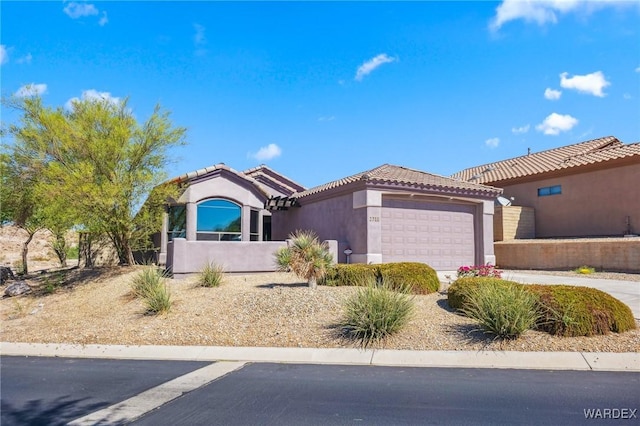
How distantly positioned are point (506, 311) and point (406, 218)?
10.6 m

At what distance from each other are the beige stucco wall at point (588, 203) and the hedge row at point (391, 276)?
14003 millimetres

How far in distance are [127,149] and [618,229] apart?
2148 cm

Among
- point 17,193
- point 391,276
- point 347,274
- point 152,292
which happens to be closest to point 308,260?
point 347,274

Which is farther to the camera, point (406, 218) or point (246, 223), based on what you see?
point (246, 223)

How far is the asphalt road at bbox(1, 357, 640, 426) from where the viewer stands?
5.31m

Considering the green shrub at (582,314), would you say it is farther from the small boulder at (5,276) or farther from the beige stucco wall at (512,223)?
the small boulder at (5,276)

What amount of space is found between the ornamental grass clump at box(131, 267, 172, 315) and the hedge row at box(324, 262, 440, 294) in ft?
14.1

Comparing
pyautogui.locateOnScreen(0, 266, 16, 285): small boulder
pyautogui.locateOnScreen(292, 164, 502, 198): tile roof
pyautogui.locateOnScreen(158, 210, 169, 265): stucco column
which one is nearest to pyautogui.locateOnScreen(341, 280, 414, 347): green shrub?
pyautogui.locateOnScreen(292, 164, 502, 198): tile roof

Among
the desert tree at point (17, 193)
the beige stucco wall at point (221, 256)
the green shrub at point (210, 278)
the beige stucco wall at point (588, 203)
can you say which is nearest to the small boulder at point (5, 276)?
the desert tree at point (17, 193)

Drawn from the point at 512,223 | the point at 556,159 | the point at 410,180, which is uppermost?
the point at 556,159

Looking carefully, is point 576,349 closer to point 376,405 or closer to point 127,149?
point 376,405

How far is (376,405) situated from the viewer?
18.7ft

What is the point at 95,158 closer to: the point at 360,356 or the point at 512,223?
the point at 360,356

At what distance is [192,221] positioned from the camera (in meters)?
19.2
